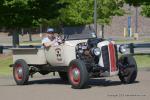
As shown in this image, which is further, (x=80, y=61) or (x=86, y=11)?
(x=86, y=11)

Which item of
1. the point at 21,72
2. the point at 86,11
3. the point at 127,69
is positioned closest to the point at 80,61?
the point at 127,69

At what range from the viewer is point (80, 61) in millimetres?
15641

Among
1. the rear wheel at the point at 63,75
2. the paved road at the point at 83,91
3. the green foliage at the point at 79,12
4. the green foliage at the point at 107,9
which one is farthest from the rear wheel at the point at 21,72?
the green foliage at the point at 107,9

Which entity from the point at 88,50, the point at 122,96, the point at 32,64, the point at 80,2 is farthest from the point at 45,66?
the point at 80,2

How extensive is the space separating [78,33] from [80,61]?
1933 millimetres

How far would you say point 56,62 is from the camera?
1709 centimetres

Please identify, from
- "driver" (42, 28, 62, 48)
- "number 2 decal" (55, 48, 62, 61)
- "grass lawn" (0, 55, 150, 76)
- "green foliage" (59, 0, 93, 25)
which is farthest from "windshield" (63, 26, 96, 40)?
"green foliage" (59, 0, 93, 25)

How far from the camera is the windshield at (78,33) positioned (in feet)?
55.9

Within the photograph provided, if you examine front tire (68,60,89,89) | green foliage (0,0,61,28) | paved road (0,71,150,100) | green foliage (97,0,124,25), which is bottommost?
paved road (0,71,150,100)

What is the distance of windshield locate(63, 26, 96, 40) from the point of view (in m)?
17.0

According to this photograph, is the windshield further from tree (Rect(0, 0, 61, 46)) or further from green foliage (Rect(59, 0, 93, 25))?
green foliage (Rect(59, 0, 93, 25))

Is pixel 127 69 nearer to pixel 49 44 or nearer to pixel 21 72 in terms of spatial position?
pixel 49 44

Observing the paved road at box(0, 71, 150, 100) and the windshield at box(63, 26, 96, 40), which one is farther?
the windshield at box(63, 26, 96, 40)

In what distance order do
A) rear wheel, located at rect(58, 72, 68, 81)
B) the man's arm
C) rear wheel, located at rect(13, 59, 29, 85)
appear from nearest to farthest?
the man's arm, rear wheel, located at rect(13, 59, 29, 85), rear wheel, located at rect(58, 72, 68, 81)
